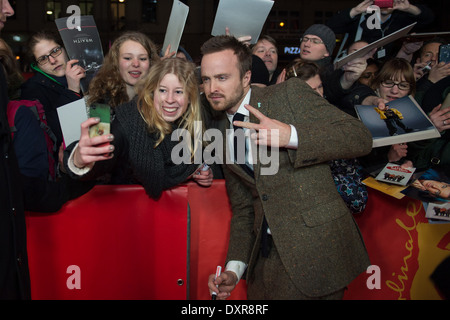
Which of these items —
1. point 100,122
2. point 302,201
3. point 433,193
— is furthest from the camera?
point 433,193

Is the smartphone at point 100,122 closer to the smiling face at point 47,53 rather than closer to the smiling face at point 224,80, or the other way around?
the smiling face at point 224,80

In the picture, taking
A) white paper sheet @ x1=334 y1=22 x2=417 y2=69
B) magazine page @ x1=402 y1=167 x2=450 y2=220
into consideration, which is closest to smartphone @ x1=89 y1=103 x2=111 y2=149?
white paper sheet @ x1=334 y1=22 x2=417 y2=69

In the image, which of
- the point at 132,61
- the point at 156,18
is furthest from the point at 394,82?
the point at 156,18

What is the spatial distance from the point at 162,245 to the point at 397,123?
177 cm

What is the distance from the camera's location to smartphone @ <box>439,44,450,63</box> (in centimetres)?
341

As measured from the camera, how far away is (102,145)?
1.79m

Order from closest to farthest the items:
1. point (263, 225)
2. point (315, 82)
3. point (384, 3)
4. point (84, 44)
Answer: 1. point (263, 225)
2. point (315, 82)
3. point (84, 44)
4. point (384, 3)

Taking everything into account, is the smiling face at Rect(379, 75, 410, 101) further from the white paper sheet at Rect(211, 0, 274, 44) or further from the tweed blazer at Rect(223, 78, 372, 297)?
the tweed blazer at Rect(223, 78, 372, 297)

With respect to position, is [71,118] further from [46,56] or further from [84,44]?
[46,56]

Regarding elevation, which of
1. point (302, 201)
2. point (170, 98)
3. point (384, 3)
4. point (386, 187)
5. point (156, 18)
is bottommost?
point (156, 18)

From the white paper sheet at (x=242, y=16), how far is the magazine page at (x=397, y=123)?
3.61 feet

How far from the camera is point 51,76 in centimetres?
351

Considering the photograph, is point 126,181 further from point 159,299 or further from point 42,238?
point 159,299
